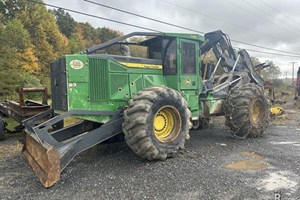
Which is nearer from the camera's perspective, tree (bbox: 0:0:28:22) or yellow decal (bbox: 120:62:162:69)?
yellow decal (bbox: 120:62:162:69)

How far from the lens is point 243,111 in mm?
7926

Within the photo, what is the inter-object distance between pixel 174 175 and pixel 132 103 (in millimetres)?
1558

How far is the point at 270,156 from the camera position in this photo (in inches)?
252

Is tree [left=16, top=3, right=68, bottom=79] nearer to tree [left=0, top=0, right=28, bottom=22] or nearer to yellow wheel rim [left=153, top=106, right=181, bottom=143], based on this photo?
tree [left=0, top=0, right=28, bottom=22]

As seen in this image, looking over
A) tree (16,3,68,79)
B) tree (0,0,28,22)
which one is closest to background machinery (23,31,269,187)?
tree (16,3,68,79)

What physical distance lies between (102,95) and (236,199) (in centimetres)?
325

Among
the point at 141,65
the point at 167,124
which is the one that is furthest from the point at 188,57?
the point at 167,124

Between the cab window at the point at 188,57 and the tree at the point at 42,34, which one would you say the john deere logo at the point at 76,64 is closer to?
the cab window at the point at 188,57

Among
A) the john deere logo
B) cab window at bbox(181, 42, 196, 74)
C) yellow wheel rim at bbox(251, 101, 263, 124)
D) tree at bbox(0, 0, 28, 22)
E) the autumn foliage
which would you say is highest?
tree at bbox(0, 0, 28, 22)

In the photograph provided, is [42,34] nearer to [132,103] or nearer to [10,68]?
[10,68]

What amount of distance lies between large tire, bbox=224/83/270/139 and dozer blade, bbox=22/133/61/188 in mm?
5085

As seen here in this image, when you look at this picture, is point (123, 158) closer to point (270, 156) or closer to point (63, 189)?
point (63, 189)

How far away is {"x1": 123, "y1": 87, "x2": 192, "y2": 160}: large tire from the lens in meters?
5.51

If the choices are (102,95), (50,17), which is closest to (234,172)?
(102,95)
